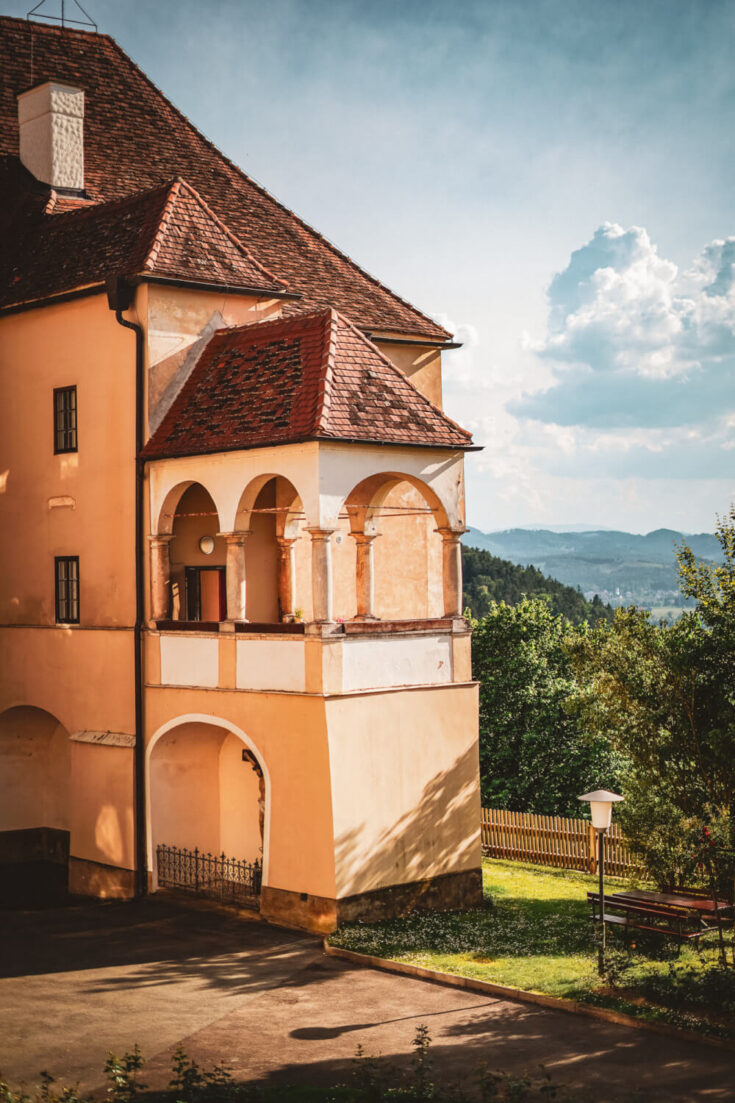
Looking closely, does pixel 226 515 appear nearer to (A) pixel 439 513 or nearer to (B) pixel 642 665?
(A) pixel 439 513

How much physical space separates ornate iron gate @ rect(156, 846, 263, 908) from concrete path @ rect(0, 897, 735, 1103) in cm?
193

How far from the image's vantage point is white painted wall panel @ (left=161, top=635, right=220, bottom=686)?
21688 millimetres

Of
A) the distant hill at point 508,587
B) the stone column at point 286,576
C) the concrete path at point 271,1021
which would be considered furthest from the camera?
Result: the distant hill at point 508,587

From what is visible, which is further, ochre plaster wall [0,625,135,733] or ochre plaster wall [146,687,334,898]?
ochre plaster wall [0,625,135,733]

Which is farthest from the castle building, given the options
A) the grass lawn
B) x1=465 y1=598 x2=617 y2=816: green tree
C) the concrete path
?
x1=465 y1=598 x2=617 y2=816: green tree

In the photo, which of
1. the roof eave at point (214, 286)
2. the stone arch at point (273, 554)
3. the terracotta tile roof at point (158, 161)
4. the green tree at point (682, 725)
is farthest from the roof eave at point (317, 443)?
the terracotta tile roof at point (158, 161)

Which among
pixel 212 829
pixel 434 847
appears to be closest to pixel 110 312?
pixel 212 829

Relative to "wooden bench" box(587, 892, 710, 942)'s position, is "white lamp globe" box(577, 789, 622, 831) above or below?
above

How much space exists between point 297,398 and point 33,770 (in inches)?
412

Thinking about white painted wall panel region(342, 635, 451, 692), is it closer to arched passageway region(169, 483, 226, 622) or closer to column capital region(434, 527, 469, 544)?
column capital region(434, 527, 469, 544)

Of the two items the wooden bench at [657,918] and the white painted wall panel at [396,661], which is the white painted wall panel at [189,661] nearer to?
the white painted wall panel at [396,661]

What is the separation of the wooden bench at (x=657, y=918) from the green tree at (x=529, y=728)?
19666 millimetres

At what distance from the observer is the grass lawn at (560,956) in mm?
16000

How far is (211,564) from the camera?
78.8ft
